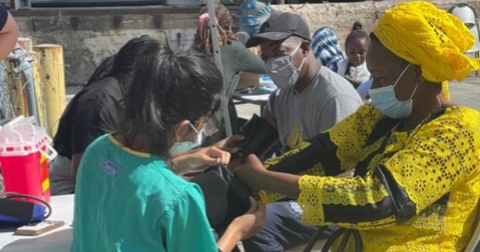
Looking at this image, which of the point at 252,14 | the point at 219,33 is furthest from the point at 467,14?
the point at 219,33

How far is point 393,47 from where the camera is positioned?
2.69 metres

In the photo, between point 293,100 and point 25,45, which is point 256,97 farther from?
point 293,100

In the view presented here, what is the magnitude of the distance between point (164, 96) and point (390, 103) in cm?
109

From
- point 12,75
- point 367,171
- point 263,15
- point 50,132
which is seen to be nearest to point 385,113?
point 367,171

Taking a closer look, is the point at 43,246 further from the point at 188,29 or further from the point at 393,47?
the point at 188,29

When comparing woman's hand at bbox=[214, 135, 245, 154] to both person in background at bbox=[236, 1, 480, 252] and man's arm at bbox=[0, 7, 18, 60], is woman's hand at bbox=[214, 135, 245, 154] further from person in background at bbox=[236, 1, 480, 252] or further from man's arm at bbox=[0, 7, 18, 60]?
man's arm at bbox=[0, 7, 18, 60]

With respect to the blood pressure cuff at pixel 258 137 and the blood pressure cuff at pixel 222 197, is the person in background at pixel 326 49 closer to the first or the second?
the blood pressure cuff at pixel 258 137

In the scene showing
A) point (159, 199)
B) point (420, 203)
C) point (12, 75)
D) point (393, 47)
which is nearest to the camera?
point (159, 199)

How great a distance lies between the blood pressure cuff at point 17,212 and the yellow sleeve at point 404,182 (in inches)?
35.7

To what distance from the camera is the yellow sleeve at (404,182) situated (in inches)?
98.3

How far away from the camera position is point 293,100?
3787 mm

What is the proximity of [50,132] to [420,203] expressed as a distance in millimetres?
4462

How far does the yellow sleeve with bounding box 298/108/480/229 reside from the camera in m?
2.50

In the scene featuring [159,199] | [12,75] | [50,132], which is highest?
[159,199]
